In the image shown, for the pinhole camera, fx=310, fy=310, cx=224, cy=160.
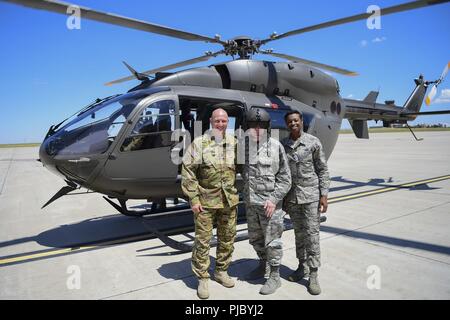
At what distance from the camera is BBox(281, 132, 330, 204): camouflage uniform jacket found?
3.25 meters

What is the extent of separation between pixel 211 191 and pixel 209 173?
0.19 meters

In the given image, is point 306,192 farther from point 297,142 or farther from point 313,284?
point 313,284

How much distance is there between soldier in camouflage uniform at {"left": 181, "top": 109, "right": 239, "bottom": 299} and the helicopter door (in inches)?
57.0

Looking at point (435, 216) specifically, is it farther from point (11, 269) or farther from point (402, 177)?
point (11, 269)

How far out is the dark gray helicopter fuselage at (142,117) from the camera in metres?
4.22

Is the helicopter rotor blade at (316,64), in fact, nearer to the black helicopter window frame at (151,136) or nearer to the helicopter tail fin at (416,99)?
the black helicopter window frame at (151,136)

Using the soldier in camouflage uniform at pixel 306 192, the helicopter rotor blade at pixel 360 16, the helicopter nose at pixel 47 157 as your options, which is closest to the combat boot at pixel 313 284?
the soldier in camouflage uniform at pixel 306 192

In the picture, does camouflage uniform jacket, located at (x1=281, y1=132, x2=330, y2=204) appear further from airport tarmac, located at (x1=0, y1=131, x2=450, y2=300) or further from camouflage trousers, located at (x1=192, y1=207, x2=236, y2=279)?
airport tarmac, located at (x1=0, y1=131, x2=450, y2=300)

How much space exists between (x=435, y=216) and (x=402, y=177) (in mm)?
5560

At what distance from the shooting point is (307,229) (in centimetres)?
325

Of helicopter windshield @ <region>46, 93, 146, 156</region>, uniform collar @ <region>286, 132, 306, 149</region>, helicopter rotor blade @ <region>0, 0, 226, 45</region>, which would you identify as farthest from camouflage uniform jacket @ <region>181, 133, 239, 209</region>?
helicopter rotor blade @ <region>0, 0, 226, 45</region>

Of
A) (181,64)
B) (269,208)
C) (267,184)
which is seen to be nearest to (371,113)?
(181,64)

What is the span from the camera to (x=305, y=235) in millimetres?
3273
